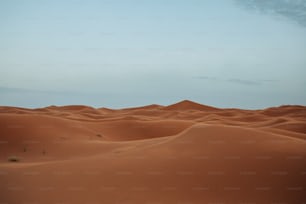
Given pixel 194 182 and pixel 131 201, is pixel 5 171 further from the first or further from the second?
pixel 194 182

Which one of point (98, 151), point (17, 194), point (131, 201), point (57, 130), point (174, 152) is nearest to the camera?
point (131, 201)

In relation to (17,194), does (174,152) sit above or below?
above

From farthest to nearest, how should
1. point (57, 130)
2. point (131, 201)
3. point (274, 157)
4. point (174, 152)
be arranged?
point (57, 130) < point (174, 152) < point (274, 157) < point (131, 201)

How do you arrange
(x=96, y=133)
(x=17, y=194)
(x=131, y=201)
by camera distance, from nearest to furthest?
(x=131, y=201)
(x=17, y=194)
(x=96, y=133)

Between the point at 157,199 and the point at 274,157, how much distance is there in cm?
303

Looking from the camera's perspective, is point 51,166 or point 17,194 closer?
point 17,194

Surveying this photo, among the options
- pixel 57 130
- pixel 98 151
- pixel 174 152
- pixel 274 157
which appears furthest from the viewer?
pixel 57 130

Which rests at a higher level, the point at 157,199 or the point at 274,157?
the point at 274,157

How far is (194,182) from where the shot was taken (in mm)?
7449

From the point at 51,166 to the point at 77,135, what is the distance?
610cm

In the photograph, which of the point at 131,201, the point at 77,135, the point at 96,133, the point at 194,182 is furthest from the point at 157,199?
the point at 96,133

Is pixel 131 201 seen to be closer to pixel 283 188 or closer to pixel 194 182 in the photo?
pixel 194 182

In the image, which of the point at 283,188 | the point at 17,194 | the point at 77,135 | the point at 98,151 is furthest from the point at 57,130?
the point at 283,188

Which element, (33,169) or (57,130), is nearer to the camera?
(33,169)
